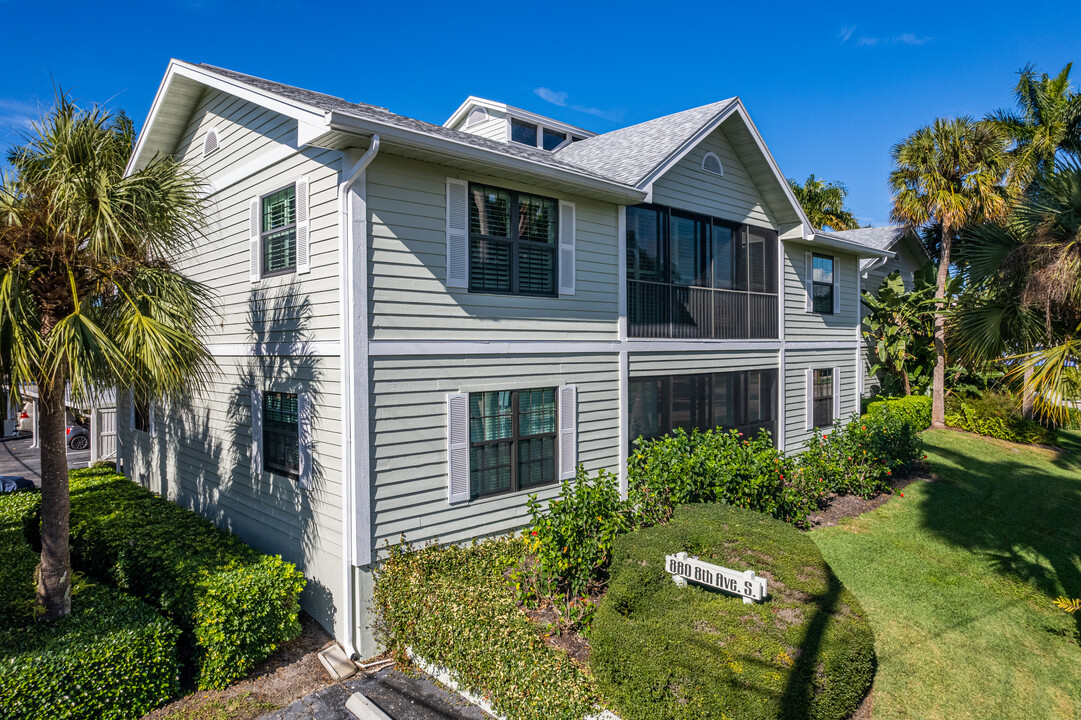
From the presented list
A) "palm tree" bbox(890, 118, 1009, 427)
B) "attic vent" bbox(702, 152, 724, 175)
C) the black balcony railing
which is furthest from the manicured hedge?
"palm tree" bbox(890, 118, 1009, 427)

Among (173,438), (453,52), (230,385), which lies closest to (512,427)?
(230,385)

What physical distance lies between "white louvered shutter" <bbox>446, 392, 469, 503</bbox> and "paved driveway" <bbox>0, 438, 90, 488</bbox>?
16754 mm

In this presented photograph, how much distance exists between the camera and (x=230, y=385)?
9.65 meters

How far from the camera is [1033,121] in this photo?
54.1 feet

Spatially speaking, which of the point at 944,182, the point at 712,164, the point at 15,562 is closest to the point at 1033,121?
the point at 944,182

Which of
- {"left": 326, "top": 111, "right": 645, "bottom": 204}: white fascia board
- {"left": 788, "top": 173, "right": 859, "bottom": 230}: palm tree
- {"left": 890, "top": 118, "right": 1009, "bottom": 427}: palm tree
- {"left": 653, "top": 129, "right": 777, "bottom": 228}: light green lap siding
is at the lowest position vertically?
{"left": 326, "top": 111, "right": 645, "bottom": 204}: white fascia board

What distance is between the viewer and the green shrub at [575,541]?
6695mm

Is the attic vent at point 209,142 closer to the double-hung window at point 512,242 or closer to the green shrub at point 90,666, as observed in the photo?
the double-hung window at point 512,242

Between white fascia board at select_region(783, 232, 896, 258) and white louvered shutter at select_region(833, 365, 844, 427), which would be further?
white louvered shutter at select_region(833, 365, 844, 427)

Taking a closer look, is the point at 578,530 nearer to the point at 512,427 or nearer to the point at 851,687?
the point at 512,427

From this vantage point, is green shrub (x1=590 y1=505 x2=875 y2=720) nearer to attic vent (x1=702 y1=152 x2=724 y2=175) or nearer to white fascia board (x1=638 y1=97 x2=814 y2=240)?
white fascia board (x1=638 y1=97 x2=814 y2=240)

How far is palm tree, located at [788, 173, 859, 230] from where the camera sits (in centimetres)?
3250

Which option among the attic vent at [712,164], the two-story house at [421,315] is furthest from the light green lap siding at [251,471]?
the attic vent at [712,164]

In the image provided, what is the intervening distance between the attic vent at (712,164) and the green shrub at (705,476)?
5.91 metres
